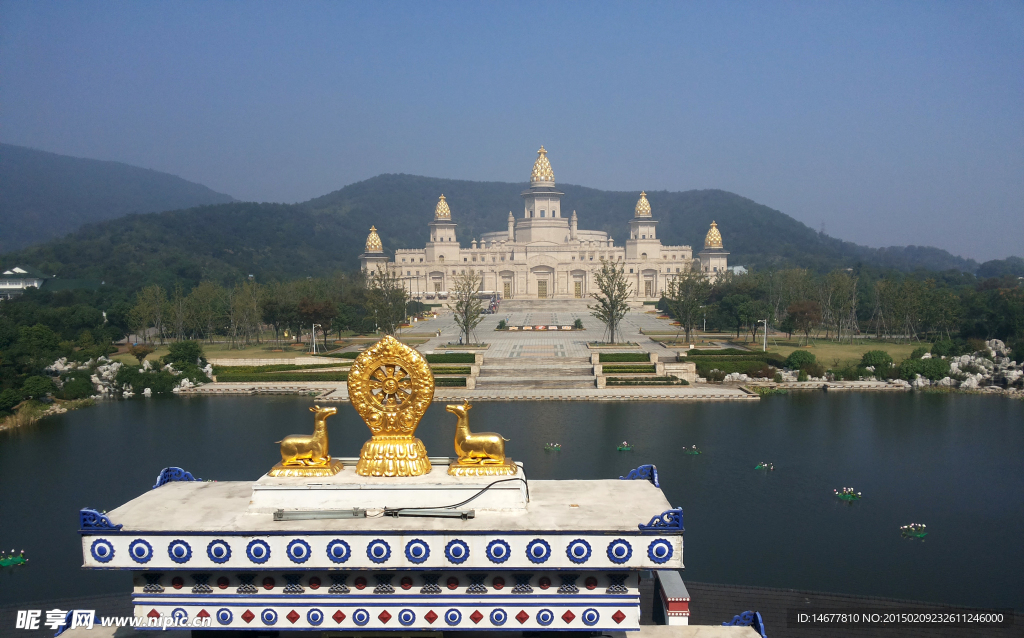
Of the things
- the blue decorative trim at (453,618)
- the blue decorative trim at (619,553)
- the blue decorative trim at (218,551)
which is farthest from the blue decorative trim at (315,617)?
the blue decorative trim at (619,553)

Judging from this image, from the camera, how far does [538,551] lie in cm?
712

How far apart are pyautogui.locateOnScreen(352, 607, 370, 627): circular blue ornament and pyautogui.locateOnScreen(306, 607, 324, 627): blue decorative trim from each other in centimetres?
31

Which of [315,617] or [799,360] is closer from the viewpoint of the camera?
[315,617]

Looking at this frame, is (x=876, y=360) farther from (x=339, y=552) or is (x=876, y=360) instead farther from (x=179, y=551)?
(x=179, y=551)

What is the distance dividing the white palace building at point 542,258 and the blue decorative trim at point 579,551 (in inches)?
2511

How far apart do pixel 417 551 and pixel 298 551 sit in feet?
3.65

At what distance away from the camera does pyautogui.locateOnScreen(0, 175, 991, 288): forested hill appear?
256 feet

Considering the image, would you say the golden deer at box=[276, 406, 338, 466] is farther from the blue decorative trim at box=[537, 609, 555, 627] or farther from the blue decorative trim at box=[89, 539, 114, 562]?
the blue decorative trim at box=[537, 609, 555, 627]

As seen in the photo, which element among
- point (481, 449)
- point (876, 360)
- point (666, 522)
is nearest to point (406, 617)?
point (481, 449)

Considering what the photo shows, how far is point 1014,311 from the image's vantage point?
34.4m

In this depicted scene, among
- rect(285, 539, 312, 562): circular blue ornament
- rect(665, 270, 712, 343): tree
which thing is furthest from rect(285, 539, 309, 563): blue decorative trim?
rect(665, 270, 712, 343): tree

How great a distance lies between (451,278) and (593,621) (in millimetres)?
68222

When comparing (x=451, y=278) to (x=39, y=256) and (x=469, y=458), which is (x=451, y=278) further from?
(x=469, y=458)

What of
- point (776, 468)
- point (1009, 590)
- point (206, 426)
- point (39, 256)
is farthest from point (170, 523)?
point (39, 256)
